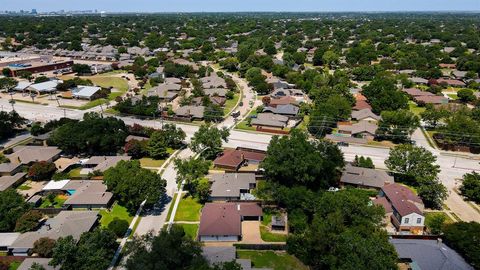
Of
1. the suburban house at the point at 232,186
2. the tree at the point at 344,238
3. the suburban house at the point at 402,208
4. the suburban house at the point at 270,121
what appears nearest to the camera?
the tree at the point at 344,238

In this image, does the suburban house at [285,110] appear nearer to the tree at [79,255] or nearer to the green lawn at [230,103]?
the green lawn at [230,103]

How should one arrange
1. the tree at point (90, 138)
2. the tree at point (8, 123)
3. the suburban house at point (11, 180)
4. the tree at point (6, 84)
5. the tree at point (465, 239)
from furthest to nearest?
1. the tree at point (6, 84)
2. the tree at point (8, 123)
3. the tree at point (90, 138)
4. the suburban house at point (11, 180)
5. the tree at point (465, 239)

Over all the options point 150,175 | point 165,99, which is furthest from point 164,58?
point 150,175

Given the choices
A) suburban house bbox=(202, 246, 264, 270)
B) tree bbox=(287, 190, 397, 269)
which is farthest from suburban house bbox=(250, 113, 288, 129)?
suburban house bbox=(202, 246, 264, 270)

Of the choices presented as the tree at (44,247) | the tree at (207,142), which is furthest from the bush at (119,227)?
the tree at (207,142)

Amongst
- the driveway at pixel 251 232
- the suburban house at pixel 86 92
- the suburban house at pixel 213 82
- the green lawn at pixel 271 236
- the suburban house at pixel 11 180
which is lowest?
the driveway at pixel 251 232
